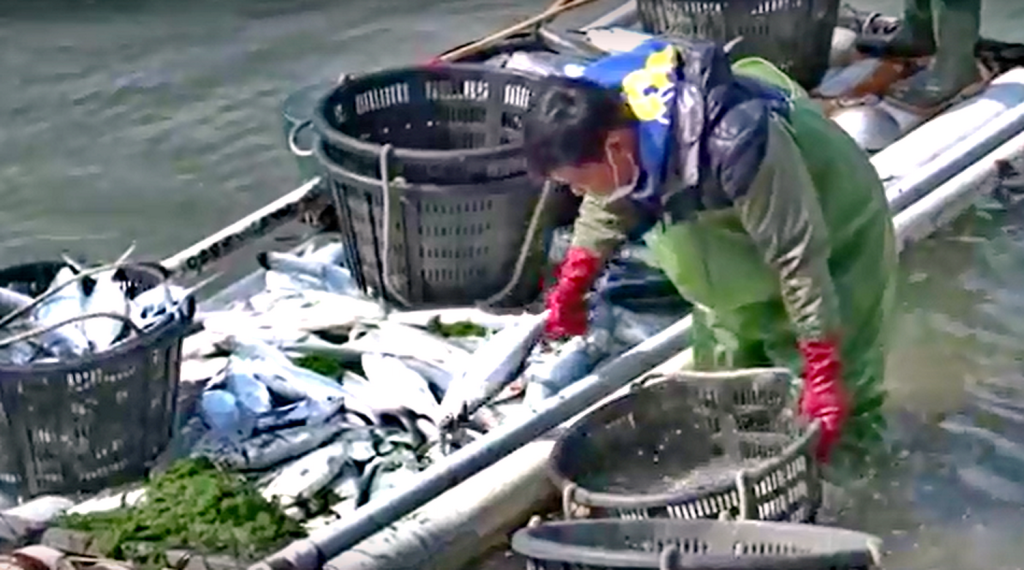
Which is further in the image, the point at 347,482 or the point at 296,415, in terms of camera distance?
the point at 296,415

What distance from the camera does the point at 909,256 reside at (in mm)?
6059

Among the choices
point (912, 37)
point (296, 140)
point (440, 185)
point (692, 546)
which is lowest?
point (912, 37)

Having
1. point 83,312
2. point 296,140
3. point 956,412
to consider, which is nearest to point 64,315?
point 83,312

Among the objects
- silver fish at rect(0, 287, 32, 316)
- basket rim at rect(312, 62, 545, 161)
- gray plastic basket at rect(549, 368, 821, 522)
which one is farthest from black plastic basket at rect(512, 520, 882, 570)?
silver fish at rect(0, 287, 32, 316)

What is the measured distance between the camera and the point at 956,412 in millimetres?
5117

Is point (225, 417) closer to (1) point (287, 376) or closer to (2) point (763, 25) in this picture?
(1) point (287, 376)

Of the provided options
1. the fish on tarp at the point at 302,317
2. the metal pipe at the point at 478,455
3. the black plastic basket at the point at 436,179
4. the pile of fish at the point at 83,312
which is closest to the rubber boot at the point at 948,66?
the black plastic basket at the point at 436,179

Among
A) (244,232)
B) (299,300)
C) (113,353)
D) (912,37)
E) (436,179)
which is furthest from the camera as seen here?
(912,37)

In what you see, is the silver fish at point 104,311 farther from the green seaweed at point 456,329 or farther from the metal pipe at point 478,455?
the green seaweed at point 456,329

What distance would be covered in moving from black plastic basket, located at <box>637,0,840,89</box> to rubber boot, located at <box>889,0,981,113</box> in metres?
0.39

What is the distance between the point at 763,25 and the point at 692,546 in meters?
3.41

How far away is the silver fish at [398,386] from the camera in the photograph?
4656 millimetres

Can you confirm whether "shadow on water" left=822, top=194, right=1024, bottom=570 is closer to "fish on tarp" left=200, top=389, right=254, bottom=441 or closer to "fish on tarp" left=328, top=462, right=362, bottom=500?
"fish on tarp" left=328, top=462, right=362, bottom=500

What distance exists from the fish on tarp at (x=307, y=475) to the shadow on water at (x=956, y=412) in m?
1.21
